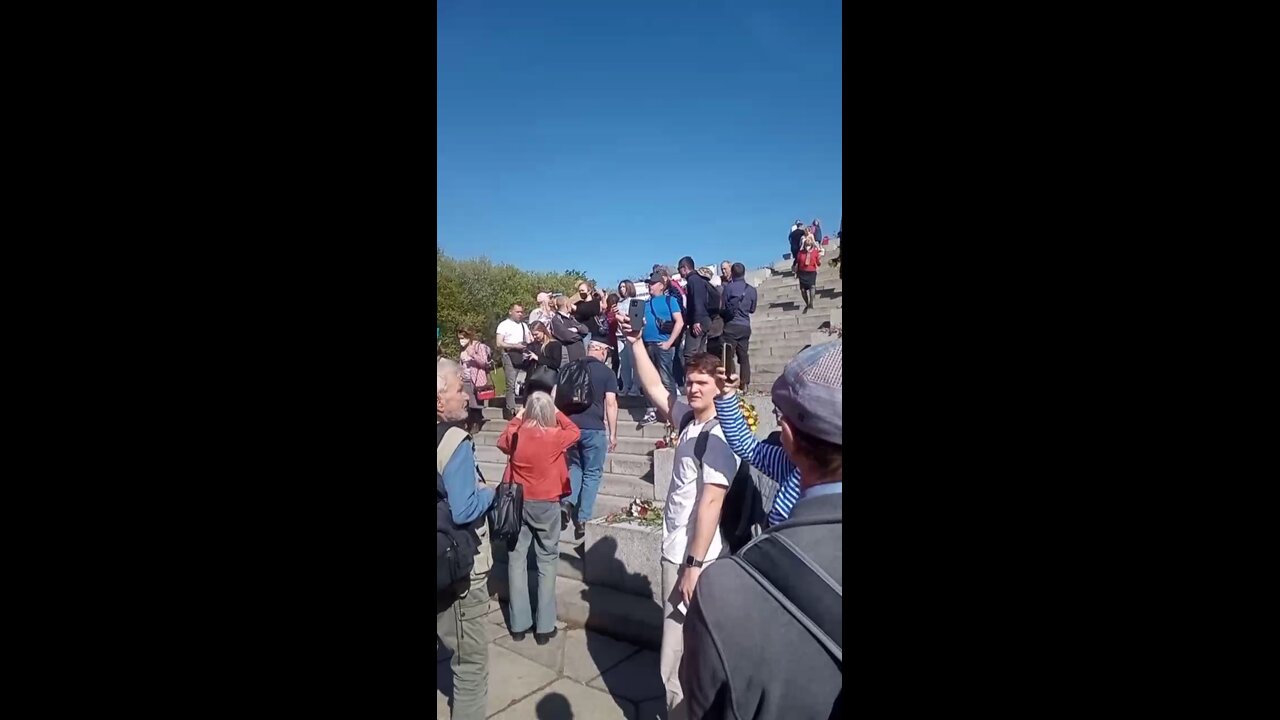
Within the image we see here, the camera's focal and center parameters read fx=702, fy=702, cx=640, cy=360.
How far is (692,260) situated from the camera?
8.27 meters

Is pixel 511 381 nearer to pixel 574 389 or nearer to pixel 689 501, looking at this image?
pixel 574 389

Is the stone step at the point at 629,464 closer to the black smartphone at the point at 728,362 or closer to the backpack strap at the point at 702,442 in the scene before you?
the black smartphone at the point at 728,362

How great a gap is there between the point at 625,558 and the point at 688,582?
2093 millimetres

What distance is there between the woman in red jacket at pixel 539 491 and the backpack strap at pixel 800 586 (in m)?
2.97

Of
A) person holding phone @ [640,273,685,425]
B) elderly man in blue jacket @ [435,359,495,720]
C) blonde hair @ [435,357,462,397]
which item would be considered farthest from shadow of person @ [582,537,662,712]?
person holding phone @ [640,273,685,425]

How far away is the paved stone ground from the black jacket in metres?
2.45

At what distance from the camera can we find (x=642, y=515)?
5.33 meters
